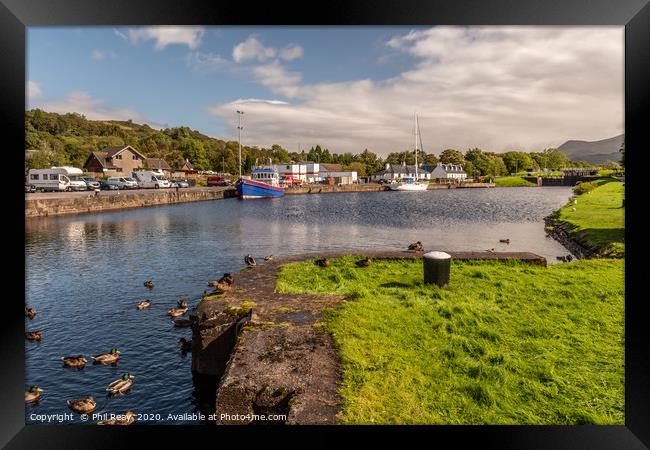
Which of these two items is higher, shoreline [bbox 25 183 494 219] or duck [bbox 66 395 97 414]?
shoreline [bbox 25 183 494 219]

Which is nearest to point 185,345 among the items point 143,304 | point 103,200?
point 143,304

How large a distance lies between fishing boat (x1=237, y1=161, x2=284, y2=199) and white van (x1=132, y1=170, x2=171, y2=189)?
11876mm

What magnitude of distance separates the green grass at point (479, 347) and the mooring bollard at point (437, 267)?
28 cm

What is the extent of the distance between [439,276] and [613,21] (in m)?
6.09

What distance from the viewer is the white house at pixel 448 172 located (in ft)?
409

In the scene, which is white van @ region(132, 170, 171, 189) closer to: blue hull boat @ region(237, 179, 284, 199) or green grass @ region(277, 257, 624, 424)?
blue hull boat @ region(237, 179, 284, 199)

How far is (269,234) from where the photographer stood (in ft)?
98.9

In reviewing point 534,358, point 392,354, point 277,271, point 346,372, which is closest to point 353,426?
point 346,372

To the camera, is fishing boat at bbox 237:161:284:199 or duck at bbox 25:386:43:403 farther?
fishing boat at bbox 237:161:284:199

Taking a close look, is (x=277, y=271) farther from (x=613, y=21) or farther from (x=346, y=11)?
(x=613, y=21)

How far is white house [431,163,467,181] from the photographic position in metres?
125

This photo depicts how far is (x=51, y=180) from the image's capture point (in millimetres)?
47688

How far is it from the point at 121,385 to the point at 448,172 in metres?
128

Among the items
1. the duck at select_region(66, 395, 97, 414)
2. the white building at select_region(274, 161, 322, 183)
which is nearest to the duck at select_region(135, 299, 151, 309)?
the duck at select_region(66, 395, 97, 414)
